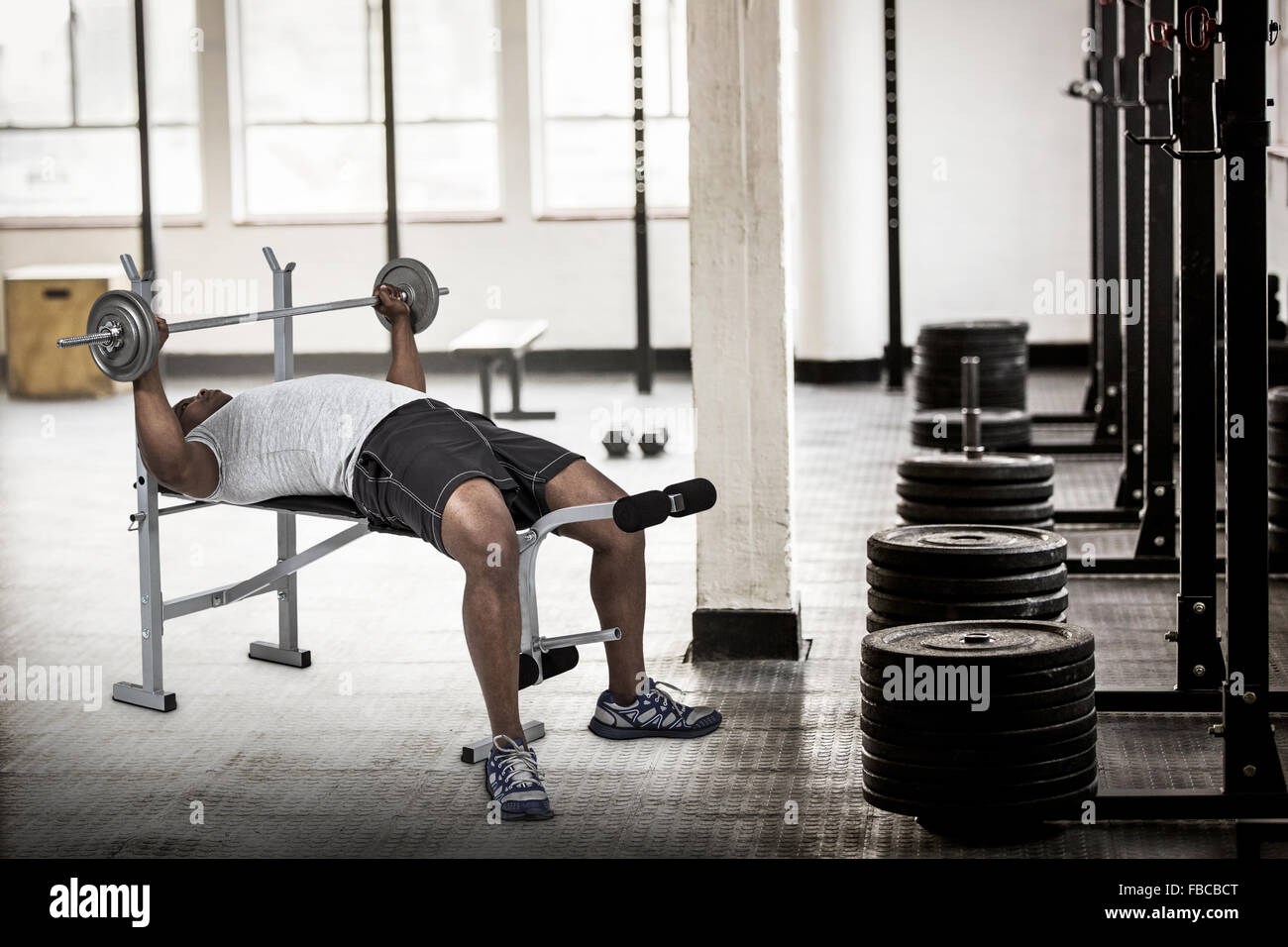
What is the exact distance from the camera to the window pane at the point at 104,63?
10461 mm

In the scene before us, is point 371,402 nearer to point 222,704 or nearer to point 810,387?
point 222,704

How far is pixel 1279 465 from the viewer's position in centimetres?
450

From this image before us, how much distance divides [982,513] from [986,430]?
184 cm

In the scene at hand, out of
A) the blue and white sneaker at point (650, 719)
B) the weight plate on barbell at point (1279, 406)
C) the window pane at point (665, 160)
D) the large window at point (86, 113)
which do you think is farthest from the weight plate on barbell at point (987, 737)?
the large window at point (86, 113)

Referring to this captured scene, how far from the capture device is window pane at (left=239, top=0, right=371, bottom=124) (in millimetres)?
10438

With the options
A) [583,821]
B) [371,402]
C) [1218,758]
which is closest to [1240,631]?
[1218,758]

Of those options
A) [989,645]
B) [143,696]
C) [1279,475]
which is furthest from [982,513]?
[143,696]

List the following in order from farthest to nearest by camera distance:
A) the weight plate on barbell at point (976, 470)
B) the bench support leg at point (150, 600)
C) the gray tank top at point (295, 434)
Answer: the weight plate on barbell at point (976, 470) → the bench support leg at point (150, 600) → the gray tank top at point (295, 434)

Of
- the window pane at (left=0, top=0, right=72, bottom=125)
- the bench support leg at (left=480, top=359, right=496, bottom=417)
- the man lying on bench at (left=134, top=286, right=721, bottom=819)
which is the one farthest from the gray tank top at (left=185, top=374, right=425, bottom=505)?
the window pane at (left=0, top=0, right=72, bottom=125)

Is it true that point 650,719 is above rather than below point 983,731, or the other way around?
below

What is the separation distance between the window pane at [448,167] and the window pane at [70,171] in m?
1.73

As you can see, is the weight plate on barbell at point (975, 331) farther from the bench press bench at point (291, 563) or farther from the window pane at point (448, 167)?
the window pane at point (448, 167)

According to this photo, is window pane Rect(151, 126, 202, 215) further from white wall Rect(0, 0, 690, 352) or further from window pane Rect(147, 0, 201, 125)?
white wall Rect(0, 0, 690, 352)

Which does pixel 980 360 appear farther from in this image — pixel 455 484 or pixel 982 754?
pixel 982 754
